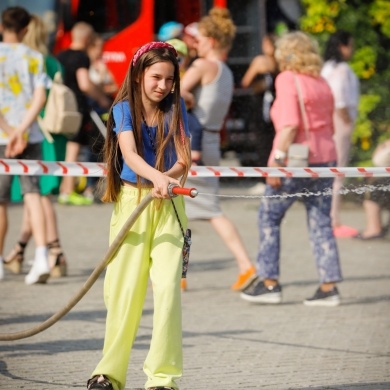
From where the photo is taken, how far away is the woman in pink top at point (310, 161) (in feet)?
26.8

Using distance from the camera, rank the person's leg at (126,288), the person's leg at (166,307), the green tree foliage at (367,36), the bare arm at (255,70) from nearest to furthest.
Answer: the person's leg at (166,307), the person's leg at (126,288), the green tree foliage at (367,36), the bare arm at (255,70)

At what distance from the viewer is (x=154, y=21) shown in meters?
17.8

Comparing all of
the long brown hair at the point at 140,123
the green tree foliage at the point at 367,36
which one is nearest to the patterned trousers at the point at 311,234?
the long brown hair at the point at 140,123

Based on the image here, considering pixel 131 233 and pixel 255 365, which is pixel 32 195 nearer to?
pixel 255 365

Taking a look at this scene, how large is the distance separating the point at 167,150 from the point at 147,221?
334mm

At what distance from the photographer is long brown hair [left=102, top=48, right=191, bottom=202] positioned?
534 centimetres

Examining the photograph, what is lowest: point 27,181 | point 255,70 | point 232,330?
point 232,330

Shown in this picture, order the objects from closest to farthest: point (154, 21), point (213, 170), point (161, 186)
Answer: point (161, 186)
point (213, 170)
point (154, 21)

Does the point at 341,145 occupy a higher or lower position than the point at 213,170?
lower

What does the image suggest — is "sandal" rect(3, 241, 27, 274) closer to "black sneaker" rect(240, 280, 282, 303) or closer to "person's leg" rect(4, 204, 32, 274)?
"person's leg" rect(4, 204, 32, 274)

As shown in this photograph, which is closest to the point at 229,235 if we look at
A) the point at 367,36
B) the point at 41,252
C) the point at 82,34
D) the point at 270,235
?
the point at 270,235

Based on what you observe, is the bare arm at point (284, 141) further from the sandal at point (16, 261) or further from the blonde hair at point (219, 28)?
the sandal at point (16, 261)

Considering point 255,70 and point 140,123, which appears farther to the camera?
point 255,70

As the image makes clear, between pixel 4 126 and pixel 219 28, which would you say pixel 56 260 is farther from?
pixel 219 28
